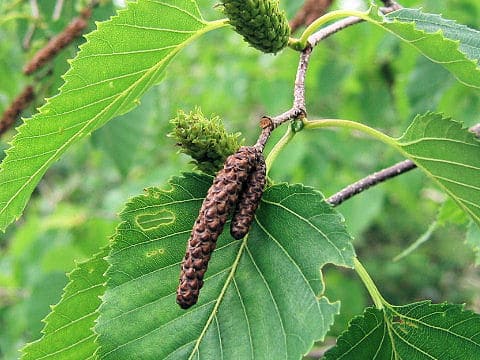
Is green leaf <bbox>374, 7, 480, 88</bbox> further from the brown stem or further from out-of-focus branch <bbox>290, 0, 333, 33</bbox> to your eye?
out-of-focus branch <bbox>290, 0, 333, 33</bbox>

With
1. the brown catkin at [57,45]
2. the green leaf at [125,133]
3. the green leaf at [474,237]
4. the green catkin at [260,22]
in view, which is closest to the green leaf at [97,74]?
the green catkin at [260,22]

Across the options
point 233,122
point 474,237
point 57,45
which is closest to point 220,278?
point 474,237

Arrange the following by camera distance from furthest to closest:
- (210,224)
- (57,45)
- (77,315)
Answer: (57,45), (77,315), (210,224)

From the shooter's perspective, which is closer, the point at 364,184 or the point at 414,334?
the point at 414,334

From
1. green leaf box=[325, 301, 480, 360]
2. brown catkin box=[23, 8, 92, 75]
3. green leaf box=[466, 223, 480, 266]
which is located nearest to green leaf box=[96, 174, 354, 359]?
green leaf box=[325, 301, 480, 360]

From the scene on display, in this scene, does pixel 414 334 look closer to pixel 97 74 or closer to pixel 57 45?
pixel 97 74

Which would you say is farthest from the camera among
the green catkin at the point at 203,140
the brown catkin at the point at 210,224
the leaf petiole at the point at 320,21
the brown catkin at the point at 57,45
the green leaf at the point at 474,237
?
the brown catkin at the point at 57,45

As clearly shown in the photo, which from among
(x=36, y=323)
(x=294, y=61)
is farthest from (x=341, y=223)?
(x=294, y=61)

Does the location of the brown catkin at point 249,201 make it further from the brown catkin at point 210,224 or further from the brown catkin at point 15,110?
the brown catkin at point 15,110
